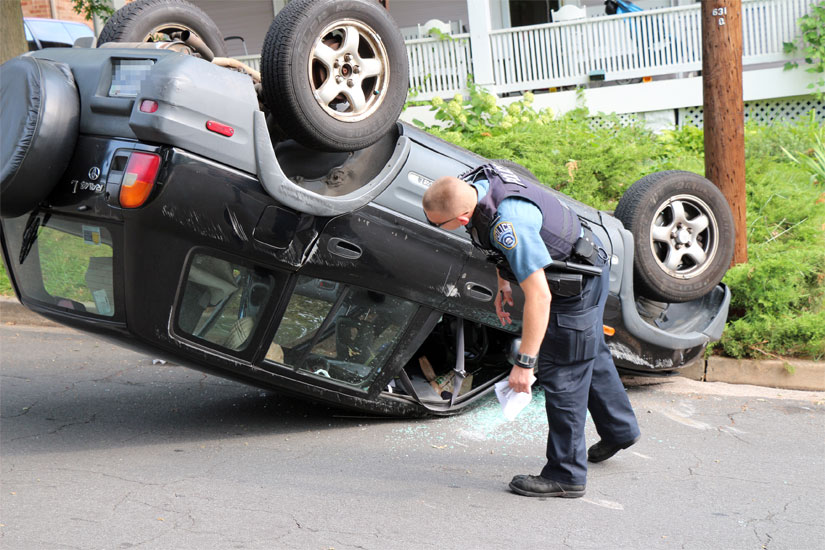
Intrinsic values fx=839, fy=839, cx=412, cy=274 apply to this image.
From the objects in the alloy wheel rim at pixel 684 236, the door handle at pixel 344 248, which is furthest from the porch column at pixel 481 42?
the door handle at pixel 344 248

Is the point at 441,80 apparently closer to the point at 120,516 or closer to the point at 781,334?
the point at 781,334

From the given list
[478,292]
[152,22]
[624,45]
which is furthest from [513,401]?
[624,45]

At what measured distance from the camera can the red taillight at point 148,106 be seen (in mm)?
3551

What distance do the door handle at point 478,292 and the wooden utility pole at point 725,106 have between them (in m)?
2.79

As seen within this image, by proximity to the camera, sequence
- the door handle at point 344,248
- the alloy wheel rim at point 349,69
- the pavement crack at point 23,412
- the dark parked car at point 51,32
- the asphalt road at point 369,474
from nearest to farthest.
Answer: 1. the asphalt road at point 369,474
2. the alloy wheel rim at point 349,69
3. the door handle at point 344,248
4. the pavement crack at point 23,412
5. the dark parked car at point 51,32

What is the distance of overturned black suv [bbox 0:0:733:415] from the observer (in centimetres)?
367

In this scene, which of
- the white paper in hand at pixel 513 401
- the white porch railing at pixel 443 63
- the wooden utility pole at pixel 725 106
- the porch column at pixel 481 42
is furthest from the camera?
the white porch railing at pixel 443 63

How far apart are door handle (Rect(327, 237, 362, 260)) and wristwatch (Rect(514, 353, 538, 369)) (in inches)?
41.9

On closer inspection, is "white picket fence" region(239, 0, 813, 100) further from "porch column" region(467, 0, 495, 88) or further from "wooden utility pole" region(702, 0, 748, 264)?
"wooden utility pole" region(702, 0, 748, 264)

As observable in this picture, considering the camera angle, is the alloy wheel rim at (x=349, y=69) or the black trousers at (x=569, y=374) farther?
the alloy wheel rim at (x=349, y=69)

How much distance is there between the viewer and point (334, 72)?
3979 millimetres

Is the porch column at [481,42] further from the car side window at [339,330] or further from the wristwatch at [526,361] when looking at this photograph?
the wristwatch at [526,361]

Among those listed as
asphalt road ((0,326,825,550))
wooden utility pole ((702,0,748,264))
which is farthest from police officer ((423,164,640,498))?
wooden utility pole ((702,0,748,264))

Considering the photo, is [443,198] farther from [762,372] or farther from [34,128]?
[762,372]
